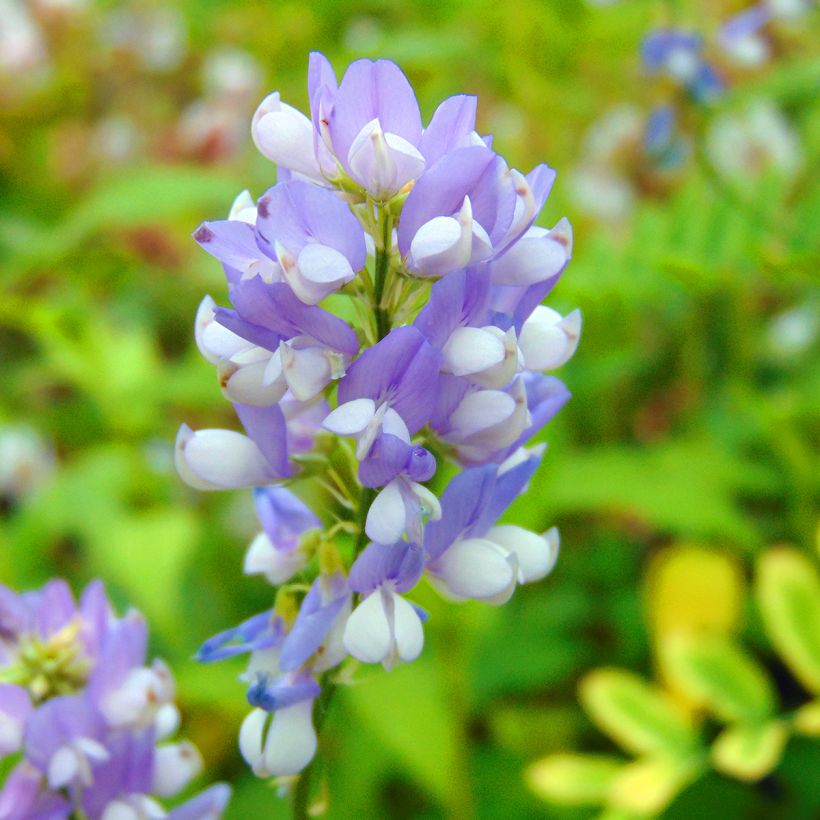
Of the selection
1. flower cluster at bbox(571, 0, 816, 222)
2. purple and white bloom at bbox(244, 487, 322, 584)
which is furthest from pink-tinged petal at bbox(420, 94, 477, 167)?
flower cluster at bbox(571, 0, 816, 222)

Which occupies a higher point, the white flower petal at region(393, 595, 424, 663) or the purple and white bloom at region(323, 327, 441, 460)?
the purple and white bloom at region(323, 327, 441, 460)

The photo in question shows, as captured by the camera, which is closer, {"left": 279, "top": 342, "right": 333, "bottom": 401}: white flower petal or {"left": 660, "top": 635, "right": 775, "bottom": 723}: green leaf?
{"left": 279, "top": 342, "right": 333, "bottom": 401}: white flower petal

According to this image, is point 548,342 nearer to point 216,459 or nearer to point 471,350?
point 471,350

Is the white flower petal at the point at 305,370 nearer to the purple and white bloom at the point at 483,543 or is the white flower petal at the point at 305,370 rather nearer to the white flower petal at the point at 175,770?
the purple and white bloom at the point at 483,543

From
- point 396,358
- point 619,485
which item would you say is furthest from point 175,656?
point 396,358

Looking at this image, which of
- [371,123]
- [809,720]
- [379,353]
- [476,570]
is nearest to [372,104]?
[371,123]

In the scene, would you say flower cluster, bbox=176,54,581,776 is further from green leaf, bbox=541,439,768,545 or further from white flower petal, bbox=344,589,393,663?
green leaf, bbox=541,439,768,545

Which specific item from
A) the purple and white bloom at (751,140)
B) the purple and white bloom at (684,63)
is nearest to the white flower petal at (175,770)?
the purple and white bloom at (684,63)
